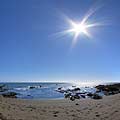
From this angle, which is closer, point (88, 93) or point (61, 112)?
point (61, 112)

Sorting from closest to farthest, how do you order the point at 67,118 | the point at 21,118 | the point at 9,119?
the point at 9,119 → the point at 21,118 → the point at 67,118

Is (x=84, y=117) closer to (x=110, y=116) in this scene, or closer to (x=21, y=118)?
Answer: (x=110, y=116)

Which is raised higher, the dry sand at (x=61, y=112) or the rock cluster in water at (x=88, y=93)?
the rock cluster in water at (x=88, y=93)

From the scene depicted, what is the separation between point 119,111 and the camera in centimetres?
1838

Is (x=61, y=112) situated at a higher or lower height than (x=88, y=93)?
lower

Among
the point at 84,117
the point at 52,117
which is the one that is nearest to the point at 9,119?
the point at 52,117

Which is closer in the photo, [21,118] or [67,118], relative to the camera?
[21,118]

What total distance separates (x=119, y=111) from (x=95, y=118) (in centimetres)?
202

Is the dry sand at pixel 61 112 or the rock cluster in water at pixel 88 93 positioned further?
the rock cluster in water at pixel 88 93

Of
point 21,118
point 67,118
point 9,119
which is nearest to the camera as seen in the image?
point 9,119

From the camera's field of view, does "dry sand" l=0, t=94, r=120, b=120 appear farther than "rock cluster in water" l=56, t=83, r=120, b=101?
No

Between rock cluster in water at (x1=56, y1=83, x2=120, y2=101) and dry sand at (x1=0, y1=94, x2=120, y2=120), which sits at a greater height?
rock cluster in water at (x1=56, y1=83, x2=120, y2=101)

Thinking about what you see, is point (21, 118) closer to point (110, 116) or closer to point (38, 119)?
point (38, 119)

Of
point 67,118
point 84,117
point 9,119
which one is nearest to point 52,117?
point 67,118
